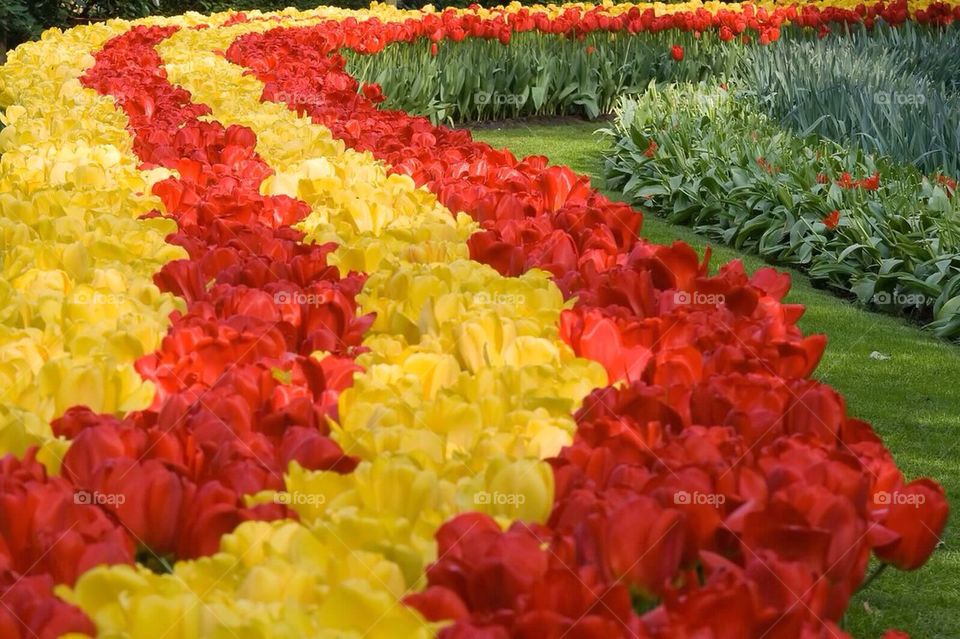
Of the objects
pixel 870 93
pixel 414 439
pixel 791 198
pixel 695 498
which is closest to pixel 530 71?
pixel 870 93

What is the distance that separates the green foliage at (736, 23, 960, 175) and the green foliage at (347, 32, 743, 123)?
0.88 metres

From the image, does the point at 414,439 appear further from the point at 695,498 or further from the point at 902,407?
the point at 902,407

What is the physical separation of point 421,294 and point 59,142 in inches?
104

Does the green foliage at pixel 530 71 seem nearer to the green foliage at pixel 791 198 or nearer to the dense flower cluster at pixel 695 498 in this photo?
the green foliage at pixel 791 198

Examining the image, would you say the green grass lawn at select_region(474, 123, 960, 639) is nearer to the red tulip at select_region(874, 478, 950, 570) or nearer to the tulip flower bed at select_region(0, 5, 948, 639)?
the tulip flower bed at select_region(0, 5, 948, 639)

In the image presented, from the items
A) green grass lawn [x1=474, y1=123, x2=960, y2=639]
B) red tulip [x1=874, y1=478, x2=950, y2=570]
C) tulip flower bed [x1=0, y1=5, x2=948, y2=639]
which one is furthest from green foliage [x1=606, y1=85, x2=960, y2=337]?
red tulip [x1=874, y1=478, x2=950, y2=570]

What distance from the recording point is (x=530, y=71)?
11.5 m

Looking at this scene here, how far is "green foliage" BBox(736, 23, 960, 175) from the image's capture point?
7117 millimetres

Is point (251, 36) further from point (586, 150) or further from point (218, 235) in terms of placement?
point (218, 235)

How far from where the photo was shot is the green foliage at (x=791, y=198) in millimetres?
5965

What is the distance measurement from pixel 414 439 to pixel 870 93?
6790 mm

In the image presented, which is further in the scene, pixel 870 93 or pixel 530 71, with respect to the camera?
pixel 530 71

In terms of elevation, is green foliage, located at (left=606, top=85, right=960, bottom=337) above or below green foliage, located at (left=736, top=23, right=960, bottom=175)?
below

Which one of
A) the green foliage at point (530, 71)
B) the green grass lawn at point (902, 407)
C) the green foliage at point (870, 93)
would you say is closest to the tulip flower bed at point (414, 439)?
the green grass lawn at point (902, 407)
